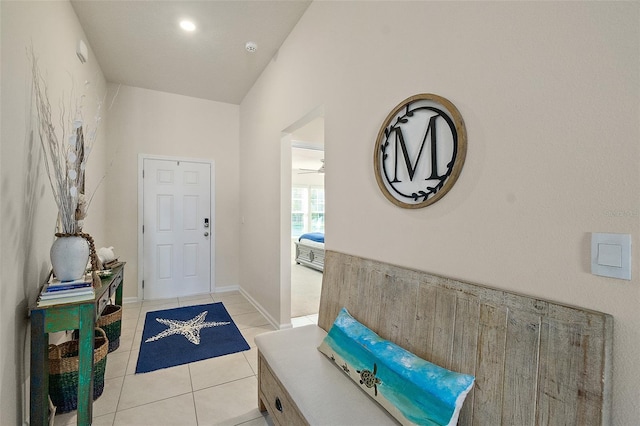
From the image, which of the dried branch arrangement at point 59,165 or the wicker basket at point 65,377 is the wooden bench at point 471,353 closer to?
the wicker basket at point 65,377

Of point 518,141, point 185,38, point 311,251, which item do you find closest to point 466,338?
point 518,141

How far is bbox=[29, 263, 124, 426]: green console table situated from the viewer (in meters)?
1.48

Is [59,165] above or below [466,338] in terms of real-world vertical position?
above

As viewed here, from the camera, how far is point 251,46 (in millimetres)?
2980

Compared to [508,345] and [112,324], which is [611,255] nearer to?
[508,345]

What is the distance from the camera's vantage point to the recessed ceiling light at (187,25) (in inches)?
103

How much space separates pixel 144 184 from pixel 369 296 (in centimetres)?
374

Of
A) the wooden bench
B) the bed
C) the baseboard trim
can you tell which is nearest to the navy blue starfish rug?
the baseboard trim

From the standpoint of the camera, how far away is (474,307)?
3.67 ft

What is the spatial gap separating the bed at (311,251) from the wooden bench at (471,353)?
13.5 ft

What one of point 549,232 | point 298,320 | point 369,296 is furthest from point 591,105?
point 298,320

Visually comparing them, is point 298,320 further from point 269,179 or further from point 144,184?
point 144,184

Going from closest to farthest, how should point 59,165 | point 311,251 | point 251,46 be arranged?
1. point 59,165
2. point 251,46
3. point 311,251

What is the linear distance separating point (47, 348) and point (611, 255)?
8.02ft
